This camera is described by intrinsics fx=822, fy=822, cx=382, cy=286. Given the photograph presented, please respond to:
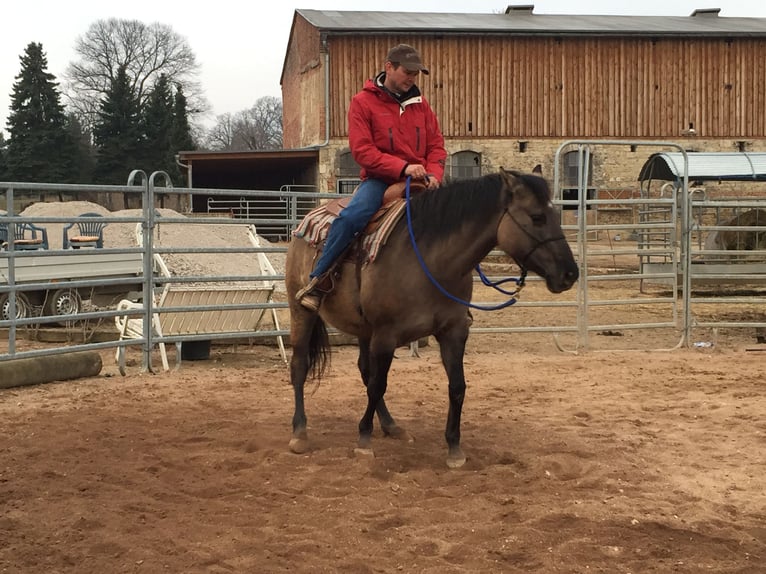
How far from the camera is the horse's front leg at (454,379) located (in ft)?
15.3

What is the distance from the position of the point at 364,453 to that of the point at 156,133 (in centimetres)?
4737

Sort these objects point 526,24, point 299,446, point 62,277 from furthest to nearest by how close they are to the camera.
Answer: point 526,24 → point 62,277 → point 299,446

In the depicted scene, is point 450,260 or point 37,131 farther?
point 37,131

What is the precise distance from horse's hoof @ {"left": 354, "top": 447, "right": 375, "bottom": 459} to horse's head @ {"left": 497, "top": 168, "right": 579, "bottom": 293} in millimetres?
1398

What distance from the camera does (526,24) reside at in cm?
3047

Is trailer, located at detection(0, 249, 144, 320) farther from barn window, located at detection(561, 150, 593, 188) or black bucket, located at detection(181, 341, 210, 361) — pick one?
barn window, located at detection(561, 150, 593, 188)

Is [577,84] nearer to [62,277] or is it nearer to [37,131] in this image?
[62,277]

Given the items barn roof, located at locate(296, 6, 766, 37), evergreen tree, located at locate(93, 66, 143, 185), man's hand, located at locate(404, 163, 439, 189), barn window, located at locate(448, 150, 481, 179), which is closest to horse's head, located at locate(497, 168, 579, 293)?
man's hand, located at locate(404, 163, 439, 189)

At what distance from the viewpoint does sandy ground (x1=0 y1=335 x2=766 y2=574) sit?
132 inches

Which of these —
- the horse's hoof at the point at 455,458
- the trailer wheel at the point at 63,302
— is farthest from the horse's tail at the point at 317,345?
the trailer wheel at the point at 63,302

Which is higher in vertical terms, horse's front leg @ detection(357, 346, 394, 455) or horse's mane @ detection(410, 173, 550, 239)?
horse's mane @ detection(410, 173, 550, 239)

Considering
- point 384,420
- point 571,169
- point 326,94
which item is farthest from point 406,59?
point 571,169

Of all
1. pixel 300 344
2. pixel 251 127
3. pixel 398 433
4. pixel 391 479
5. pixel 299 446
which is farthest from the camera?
pixel 251 127

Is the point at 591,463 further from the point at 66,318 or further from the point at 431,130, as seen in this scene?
the point at 66,318
